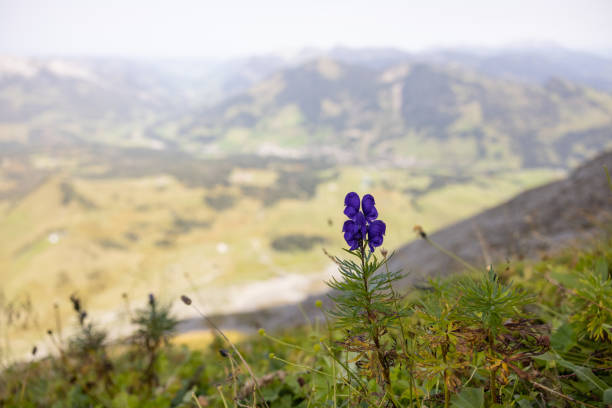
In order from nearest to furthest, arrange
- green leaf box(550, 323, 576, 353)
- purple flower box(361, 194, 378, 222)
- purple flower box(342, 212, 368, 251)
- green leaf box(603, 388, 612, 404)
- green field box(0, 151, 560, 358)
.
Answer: purple flower box(342, 212, 368, 251) → purple flower box(361, 194, 378, 222) → green leaf box(603, 388, 612, 404) → green leaf box(550, 323, 576, 353) → green field box(0, 151, 560, 358)

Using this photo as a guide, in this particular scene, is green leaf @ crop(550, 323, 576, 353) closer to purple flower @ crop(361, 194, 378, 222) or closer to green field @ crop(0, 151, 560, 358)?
purple flower @ crop(361, 194, 378, 222)

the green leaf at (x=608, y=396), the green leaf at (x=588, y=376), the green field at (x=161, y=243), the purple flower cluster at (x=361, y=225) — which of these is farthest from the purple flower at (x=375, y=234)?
the green field at (x=161, y=243)

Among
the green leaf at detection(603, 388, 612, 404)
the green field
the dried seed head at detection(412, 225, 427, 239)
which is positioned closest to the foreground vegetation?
the green leaf at detection(603, 388, 612, 404)

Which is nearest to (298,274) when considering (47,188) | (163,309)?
(163,309)

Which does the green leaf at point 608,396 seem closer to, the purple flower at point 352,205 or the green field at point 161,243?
the purple flower at point 352,205

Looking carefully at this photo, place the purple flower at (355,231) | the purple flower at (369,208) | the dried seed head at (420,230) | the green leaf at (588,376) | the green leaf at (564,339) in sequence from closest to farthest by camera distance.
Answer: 1. the purple flower at (355,231)
2. the purple flower at (369,208)
3. the green leaf at (588,376)
4. the green leaf at (564,339)
5. the dried seed head at (420,230)

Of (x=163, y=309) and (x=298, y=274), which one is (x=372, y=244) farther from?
(x=298, y=274)

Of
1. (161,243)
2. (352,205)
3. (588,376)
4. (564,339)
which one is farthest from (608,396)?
(161,243)
